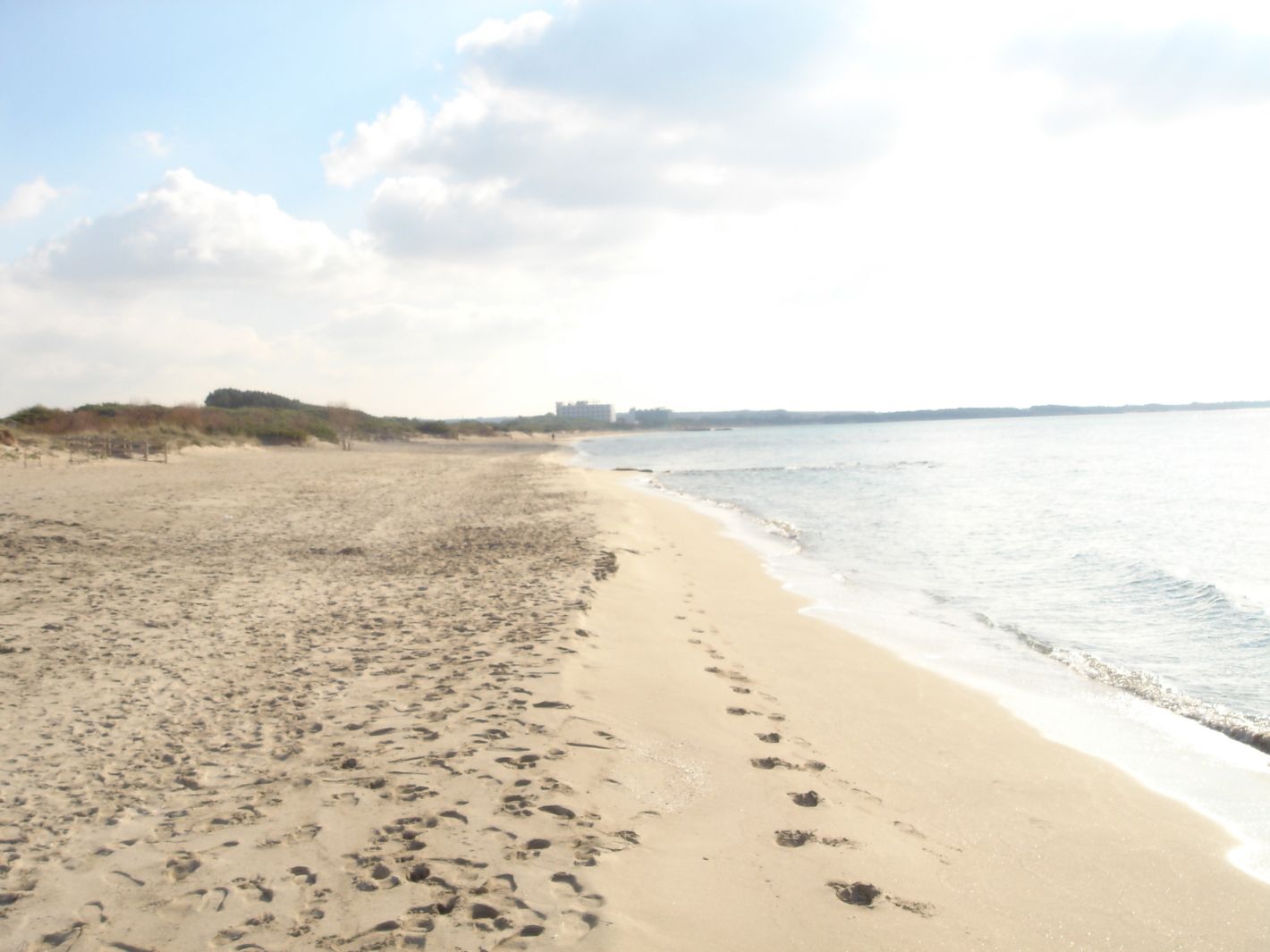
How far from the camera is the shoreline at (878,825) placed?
3566 mm

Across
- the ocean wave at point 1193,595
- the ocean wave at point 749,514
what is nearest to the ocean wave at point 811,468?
the ocean wave at point 749,514

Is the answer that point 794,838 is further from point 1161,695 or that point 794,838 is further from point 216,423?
point 216,423

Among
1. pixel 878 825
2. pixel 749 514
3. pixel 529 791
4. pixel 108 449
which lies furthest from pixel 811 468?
Result: pixel 529 791

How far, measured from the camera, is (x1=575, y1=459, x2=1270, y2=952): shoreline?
11.7 feet

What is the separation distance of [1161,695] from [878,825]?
476 centimetres

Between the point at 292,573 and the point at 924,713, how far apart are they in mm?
7850

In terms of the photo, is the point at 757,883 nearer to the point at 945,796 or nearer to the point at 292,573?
the point at 945,796

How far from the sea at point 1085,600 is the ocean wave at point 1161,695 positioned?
20 mm

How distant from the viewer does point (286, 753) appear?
5.01m

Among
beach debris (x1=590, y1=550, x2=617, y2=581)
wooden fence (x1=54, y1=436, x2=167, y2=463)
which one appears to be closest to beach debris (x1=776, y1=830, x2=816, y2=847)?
beach debris (x1=590, y1=550, x2=617, y2=581)

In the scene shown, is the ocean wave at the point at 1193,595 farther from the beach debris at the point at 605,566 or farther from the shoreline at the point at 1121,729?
the beach debris at the point at 605,566

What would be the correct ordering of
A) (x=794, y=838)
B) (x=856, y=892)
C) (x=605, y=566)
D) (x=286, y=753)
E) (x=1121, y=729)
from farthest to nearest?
1. (x=605, y=566)
2. (x=1121, y=729)
3. (x=286, y=753)
4. (x=794, y=838)
5. (x=856, y=892)

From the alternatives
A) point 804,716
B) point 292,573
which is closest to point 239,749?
point 804,716

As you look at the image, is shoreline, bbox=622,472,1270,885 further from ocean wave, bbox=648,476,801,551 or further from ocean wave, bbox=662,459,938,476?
ocean wave, bbox=662,459,938,476
